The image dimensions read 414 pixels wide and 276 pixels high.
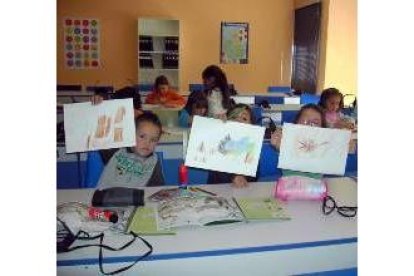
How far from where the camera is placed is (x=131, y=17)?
774cm

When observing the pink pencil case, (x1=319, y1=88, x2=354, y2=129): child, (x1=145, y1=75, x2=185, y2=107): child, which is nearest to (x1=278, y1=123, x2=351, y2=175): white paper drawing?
the pink pencil case

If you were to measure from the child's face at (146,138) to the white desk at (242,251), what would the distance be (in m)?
0.90

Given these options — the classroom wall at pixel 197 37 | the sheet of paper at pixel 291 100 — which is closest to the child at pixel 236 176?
the sheet of paper at pixel 291 100

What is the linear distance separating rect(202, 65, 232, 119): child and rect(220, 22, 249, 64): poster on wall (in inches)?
141

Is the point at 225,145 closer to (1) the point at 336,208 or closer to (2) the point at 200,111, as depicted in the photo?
(1) the point at 336,208

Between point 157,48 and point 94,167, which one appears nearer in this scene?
point 94,167

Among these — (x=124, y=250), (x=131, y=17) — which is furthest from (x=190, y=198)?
(x=131, y=17)

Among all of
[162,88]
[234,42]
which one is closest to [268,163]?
[162,88]

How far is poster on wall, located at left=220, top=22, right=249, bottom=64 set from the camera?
26.7 feet

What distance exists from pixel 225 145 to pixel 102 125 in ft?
1.67

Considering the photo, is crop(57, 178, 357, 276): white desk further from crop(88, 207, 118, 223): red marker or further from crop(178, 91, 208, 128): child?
crop(178, 91, 208, 128): child

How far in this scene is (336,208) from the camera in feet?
5.99

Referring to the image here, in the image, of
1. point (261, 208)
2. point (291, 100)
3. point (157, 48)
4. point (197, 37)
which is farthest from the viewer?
point (197, 37)
